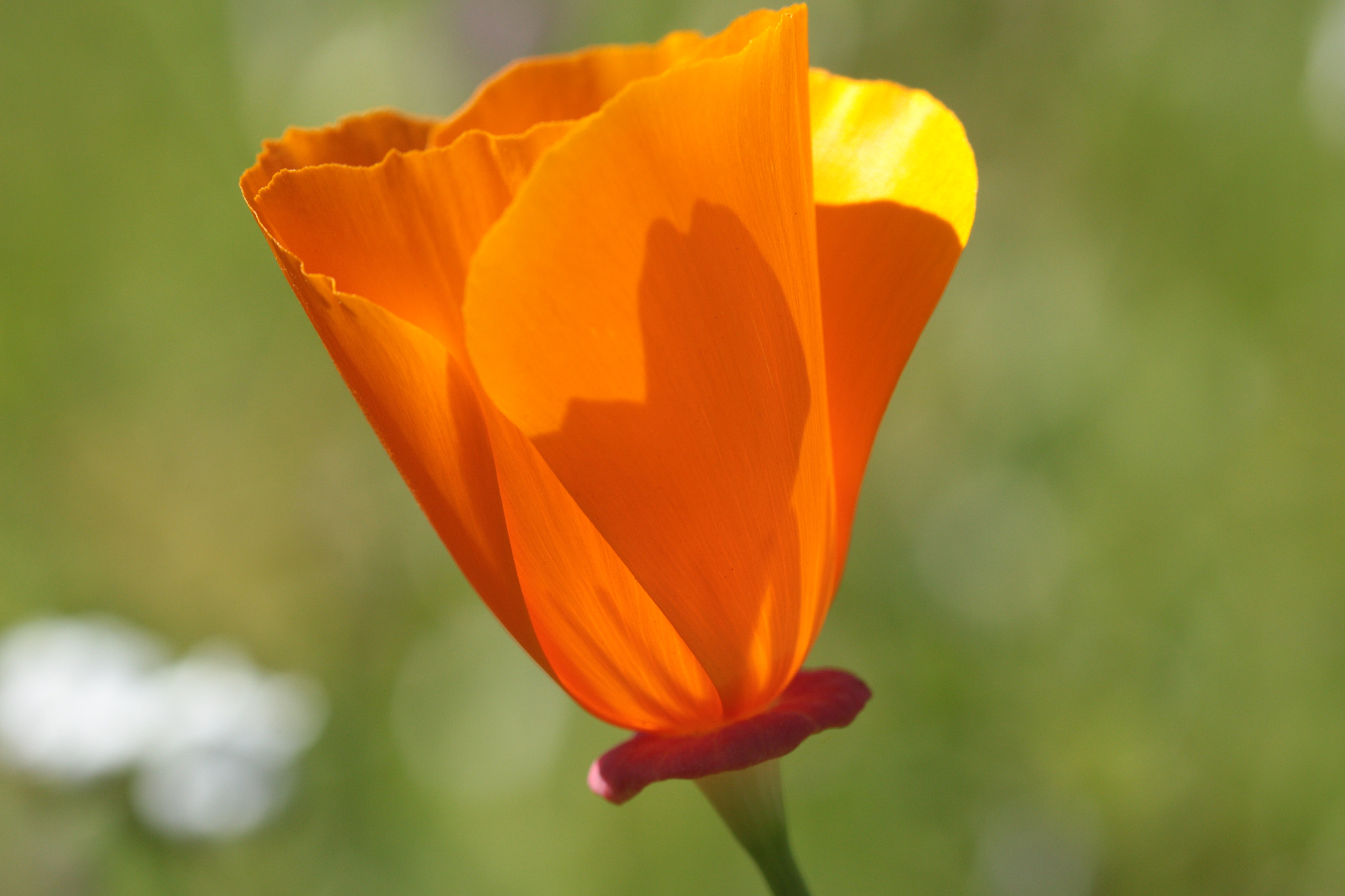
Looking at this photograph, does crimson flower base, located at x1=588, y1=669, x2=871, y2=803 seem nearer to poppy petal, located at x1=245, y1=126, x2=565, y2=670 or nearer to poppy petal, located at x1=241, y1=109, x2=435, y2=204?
poppy petal, located at x1=245, y1=126, x2=565, y2=670

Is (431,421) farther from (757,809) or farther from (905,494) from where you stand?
(905,494)

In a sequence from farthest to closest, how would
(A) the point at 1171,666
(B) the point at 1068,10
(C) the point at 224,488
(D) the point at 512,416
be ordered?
(C) the point at 224,488
(B) the point at 1068,10
(A) the point at 1171,666
(D) the point at 512,416

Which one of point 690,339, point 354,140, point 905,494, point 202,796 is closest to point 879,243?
Answer: point 690,339

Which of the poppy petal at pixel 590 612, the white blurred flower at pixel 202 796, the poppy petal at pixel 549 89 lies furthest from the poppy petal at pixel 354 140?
the white blurred flower at pixel 202 796

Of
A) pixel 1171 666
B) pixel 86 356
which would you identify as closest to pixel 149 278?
pixel 86 356

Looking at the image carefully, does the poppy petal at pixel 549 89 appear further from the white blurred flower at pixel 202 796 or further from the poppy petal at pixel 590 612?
the white blurred flower at pixel 202 796

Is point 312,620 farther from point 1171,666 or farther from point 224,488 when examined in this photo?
point 1171,666
